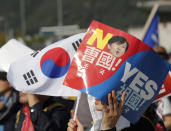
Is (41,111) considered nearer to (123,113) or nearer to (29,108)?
(29,108)

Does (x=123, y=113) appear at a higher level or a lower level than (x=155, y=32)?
higher

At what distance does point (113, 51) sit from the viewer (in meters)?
2.74

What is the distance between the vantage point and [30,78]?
3.31 meters

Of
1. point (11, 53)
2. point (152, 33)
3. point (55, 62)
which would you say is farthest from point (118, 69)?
point (152, 33)

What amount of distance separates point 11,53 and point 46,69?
0.46m

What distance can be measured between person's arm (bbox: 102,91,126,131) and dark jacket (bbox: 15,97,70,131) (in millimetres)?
744

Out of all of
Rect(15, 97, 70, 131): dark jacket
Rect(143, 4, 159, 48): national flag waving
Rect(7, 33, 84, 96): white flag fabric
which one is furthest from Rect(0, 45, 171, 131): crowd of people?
Rect(143, 4, 159, 48): national flag waving

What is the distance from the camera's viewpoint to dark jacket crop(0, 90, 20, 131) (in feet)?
13.5

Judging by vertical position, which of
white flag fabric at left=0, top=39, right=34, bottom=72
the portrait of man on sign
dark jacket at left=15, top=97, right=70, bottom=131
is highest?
the portrait of man on sign

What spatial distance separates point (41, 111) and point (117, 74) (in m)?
0.89

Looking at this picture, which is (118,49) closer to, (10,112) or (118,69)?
(118,69)

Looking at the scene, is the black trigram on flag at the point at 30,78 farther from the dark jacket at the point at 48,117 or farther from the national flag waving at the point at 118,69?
the national flag waving at the point at 118,69

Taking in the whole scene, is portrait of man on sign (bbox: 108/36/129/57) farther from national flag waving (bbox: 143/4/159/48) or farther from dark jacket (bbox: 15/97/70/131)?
national flag waving (bbox: 143/4/159/48)

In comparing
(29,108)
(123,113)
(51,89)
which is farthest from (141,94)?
(29,108)
